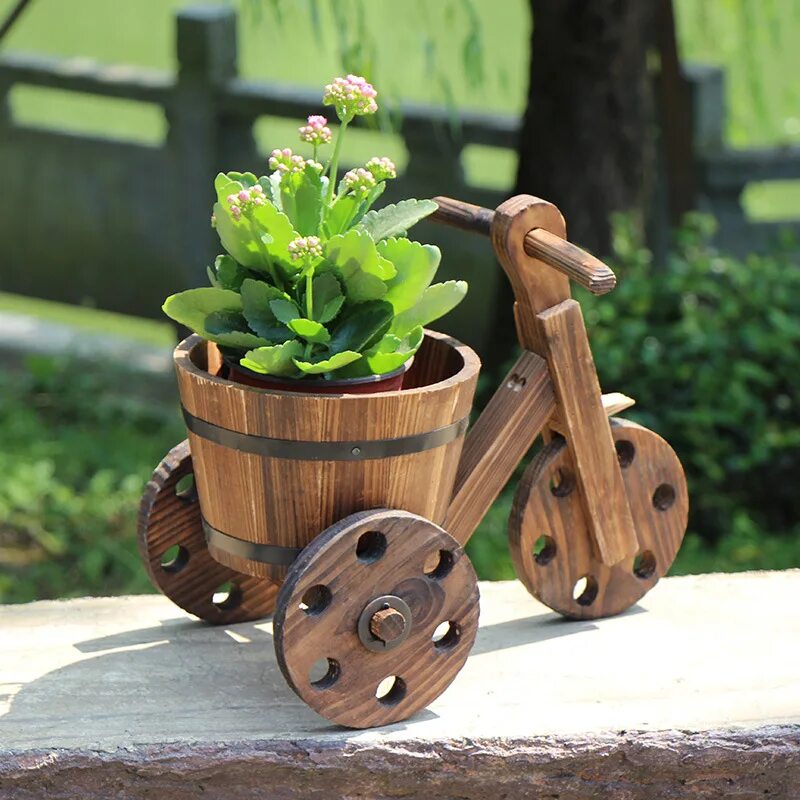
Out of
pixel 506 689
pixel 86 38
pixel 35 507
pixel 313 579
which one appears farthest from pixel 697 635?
pixel 86 38

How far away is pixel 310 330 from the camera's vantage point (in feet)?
7.24

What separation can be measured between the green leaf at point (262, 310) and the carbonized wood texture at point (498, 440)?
46 cm

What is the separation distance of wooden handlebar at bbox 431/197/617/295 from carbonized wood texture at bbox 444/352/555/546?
8.6 inches

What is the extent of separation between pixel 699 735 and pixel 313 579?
724 millimetres

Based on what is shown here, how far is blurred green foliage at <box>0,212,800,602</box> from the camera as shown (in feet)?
14.2

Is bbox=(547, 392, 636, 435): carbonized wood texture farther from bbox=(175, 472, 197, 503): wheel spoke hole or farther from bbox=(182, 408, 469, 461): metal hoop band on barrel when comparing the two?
bbox=(175, 472, 197, 503): wheel spoke hole

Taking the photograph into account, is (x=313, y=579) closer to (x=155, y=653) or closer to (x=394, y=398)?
(x=394, y=398)

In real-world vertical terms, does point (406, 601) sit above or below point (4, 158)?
above

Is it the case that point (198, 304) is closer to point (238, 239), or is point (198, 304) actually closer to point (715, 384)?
point (238, 239)

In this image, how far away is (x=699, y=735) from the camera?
2391 millimetres

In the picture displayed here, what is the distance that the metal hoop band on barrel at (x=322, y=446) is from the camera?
2193 millimetres

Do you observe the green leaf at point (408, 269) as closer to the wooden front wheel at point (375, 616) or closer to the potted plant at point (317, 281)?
the potted plant at point (317, 281)

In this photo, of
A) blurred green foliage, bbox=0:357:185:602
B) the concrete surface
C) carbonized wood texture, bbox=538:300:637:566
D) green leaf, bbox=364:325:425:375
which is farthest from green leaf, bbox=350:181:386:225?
blurred green foliage, bbox=0:357:185:602

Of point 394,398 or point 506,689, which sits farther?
point 506,689
